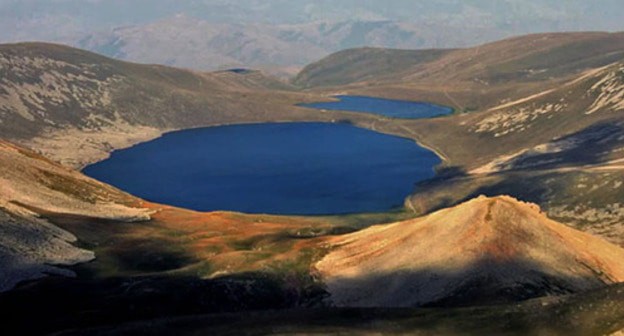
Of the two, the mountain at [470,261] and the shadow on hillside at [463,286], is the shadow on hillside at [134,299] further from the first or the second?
the mountain at [470,261]

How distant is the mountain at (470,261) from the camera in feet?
275

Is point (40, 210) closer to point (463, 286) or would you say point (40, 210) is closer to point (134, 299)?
point (134, 299)

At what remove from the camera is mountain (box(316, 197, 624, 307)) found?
83.9 metres

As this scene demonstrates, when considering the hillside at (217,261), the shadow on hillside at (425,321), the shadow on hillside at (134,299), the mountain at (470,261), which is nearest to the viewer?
the shadow on hillside at (425,321)

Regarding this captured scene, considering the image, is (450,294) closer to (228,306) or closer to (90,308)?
(228,306)

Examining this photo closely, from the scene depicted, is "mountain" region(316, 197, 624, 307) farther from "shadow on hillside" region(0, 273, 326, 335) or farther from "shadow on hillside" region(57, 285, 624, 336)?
"shadow on hillside" region(57, 285, 624, 336)

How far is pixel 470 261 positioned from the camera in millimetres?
88062

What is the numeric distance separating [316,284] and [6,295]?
38372 millimetres

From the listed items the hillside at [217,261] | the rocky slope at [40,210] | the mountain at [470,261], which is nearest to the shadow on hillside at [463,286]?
the mountain at [470,261]

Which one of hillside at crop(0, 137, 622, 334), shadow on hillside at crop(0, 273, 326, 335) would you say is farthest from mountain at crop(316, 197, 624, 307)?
shadow on hillside at crop(0, 273, 326, 335)

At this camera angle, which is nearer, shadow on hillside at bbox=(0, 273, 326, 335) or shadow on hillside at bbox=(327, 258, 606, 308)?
shadow on hillside at bbox=(0, 273, 326, 335)

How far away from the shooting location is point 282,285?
93.3 m

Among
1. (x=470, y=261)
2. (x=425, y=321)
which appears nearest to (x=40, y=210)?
(x=470, y=261)

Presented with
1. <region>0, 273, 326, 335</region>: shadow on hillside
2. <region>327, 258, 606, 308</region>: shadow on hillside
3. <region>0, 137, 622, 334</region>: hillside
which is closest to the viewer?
<region>0, 137, 622, 334</region>: hillside
